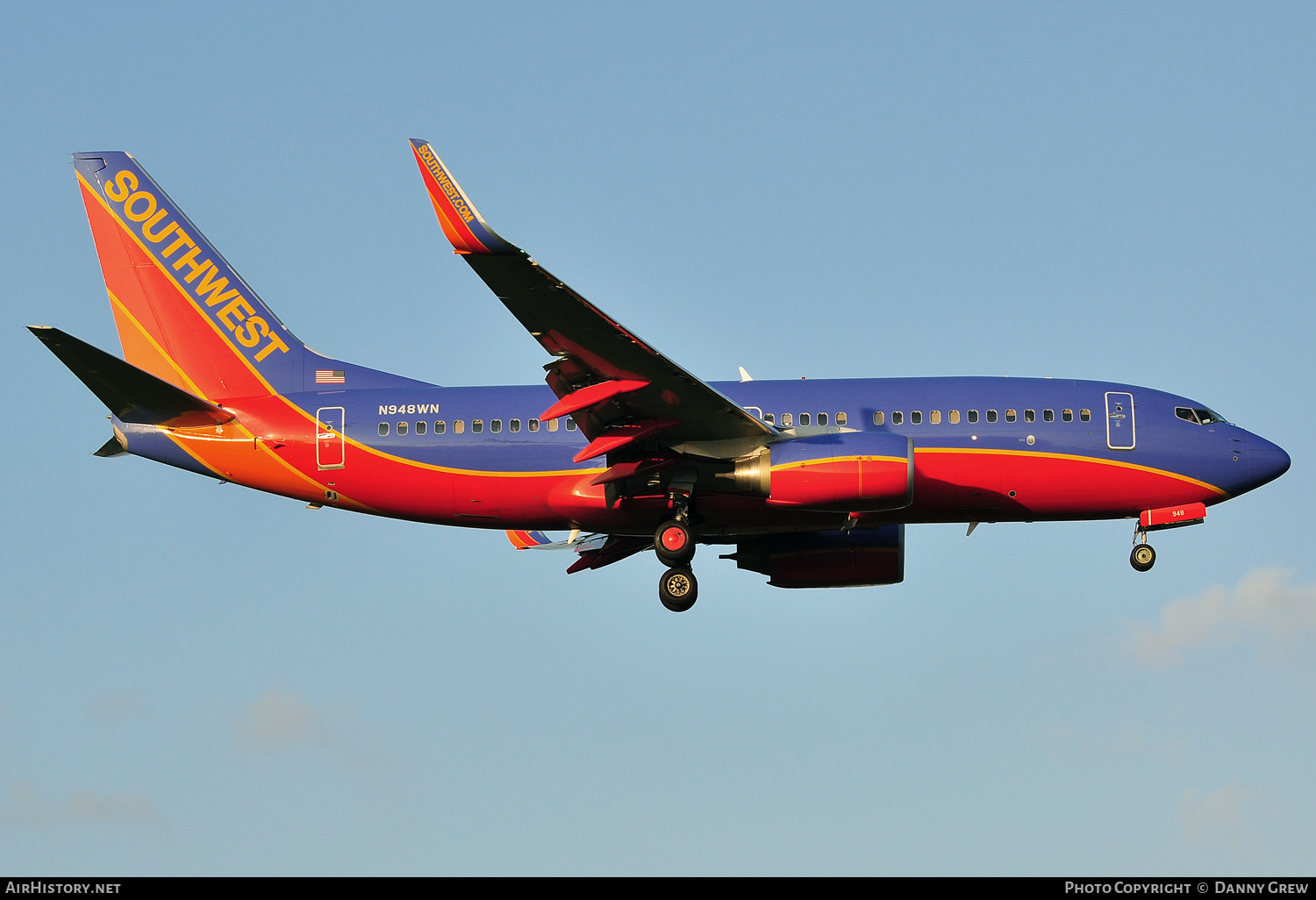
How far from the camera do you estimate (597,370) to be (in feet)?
107

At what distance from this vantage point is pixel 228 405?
37469 millimetres

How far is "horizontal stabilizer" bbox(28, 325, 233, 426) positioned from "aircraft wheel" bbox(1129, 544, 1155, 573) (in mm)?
21225

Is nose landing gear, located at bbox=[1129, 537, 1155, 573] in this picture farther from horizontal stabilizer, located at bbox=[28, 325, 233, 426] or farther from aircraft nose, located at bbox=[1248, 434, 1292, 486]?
horizontal stabilizer, located at bbox=[28, 325, 233, 426]

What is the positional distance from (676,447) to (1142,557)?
11.3 metres

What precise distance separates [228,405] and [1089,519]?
20294 millimetres

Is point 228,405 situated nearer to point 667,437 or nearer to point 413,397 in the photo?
point 413,397

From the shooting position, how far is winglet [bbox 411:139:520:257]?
90.4 feet

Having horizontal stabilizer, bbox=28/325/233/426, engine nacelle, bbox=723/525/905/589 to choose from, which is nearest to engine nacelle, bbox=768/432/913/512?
engine nacelle, bbox=723/525/905/589

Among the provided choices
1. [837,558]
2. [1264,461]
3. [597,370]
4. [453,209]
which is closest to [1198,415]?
[1264,461]

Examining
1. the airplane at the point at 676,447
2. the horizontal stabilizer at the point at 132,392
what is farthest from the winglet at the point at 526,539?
the horizontal stabilizer at the point at 132,392

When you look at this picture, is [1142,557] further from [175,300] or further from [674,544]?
[175,300]

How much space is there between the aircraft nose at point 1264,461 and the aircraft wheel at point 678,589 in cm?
1306

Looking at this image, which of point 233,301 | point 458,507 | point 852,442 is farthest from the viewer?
point 233,301
